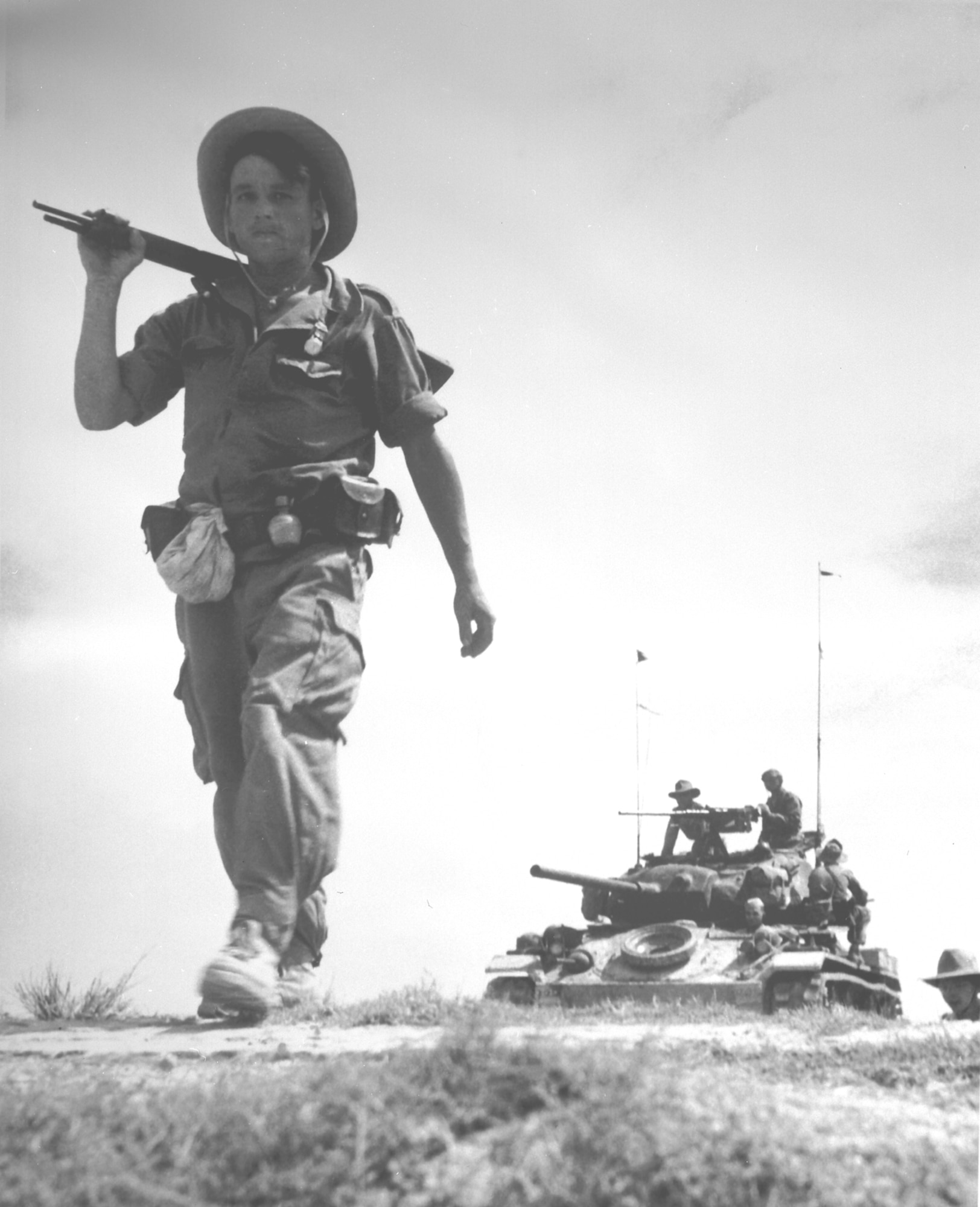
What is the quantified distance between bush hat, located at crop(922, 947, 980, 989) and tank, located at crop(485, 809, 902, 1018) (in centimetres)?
35

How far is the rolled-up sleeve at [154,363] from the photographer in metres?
4.73

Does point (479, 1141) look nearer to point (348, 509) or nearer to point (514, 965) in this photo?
point (348, 509)

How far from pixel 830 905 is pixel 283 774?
875 cm

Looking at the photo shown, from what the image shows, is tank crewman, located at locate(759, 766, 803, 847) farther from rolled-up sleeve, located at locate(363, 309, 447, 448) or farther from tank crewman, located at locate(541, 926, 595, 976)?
rolled-up sleeve, located at locate(363, 309, 447, 448)

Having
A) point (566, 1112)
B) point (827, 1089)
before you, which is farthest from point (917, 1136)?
point (566, 1112)

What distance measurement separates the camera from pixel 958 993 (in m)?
9.48

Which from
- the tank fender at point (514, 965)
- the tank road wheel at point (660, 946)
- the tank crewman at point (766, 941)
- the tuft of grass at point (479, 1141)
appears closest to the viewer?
the tuft of grass at point (479, 1141)

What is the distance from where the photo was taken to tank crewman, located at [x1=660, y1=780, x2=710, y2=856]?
14.0m

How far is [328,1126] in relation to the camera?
282 centimetres

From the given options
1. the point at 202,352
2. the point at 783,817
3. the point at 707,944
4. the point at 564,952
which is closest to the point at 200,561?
the point at 202,352

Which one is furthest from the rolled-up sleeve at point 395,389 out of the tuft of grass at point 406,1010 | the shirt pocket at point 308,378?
the tuft of grass at point 406,1010

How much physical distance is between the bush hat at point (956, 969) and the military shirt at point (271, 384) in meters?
6.11

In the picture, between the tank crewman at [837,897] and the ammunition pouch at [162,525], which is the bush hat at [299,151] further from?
the tank crewman at [837,897]

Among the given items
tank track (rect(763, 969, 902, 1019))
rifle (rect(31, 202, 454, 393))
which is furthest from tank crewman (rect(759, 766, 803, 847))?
rifle (rect(31, 202, 454, 393))
